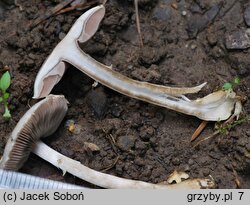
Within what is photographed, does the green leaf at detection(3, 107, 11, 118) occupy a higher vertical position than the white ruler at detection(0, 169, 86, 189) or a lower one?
higher

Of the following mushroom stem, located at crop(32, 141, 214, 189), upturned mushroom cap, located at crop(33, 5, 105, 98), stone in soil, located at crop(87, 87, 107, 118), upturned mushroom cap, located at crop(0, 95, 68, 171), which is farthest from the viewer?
stone in soil, located at crop(87, 87, 107, 118)

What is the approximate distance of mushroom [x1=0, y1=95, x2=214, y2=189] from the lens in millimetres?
2578

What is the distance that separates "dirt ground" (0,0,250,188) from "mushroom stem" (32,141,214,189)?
0.09 m

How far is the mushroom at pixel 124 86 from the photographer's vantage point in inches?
112

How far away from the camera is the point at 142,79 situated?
3018 millimetres

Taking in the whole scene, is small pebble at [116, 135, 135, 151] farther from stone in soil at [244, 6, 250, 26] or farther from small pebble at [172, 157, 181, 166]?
stone in soil at [244, 6, 250, 26]

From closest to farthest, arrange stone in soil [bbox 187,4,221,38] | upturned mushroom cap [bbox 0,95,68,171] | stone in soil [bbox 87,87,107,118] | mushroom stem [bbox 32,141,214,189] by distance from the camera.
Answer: upturned mushroom cap [bbox 0,95,68,171] → mushroom stem [bbox 32,141,214,189] → stone in soil [bbox 87,87,107,118] → stone in soil [bbox 187,4,221,38]

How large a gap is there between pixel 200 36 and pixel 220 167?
37.7 inches

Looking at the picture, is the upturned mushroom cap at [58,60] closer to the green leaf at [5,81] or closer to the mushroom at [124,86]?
the mushroom at [124,86]

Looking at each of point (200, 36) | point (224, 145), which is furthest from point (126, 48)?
point (224, 145)

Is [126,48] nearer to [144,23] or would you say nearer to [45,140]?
[144,23]

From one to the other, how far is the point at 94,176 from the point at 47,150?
34cm

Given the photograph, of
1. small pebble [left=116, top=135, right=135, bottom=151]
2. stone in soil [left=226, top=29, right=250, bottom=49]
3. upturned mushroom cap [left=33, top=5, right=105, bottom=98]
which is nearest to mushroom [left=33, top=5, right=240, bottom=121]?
upturned mushroom cap [left=33, top=5, right=105, bottom=98]

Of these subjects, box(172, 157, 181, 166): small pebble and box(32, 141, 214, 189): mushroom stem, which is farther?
box(172, 157, 181, 166): small pebble
